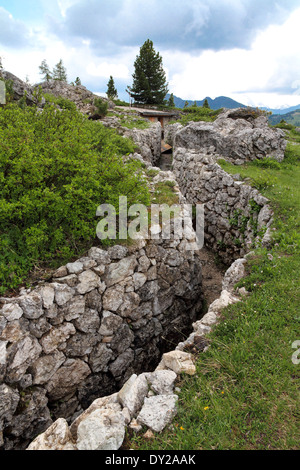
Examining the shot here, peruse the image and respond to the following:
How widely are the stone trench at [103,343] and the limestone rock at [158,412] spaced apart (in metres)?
0.01

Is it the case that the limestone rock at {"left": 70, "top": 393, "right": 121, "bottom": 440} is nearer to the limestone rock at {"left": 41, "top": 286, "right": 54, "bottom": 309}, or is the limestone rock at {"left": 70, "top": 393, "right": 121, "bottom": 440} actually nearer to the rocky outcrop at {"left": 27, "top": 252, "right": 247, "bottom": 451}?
the rocky outcrop at {"left": 27, "top": 252, "right": 247, "bottom": 451}

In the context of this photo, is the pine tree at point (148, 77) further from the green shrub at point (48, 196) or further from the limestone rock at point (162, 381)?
the limestone rock at point (162, 381)

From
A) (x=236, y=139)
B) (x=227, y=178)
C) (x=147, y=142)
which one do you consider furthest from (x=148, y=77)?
(x=227, y=178)

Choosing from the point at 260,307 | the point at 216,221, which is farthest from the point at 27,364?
the point at 216,221

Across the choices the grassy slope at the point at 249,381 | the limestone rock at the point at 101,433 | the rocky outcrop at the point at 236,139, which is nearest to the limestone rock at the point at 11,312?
the limestone rock at the point at 101,433

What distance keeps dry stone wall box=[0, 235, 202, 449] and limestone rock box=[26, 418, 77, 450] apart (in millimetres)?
1446

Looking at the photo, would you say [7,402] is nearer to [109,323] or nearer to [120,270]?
[109,323]

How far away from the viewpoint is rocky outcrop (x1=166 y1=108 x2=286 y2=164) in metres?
15.9

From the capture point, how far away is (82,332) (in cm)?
A: 593

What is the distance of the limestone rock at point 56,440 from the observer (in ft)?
11.4

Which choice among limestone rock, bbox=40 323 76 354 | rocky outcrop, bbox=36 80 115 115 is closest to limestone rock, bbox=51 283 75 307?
limestone rock, bbox=40 323 76 354

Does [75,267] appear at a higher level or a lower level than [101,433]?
higher

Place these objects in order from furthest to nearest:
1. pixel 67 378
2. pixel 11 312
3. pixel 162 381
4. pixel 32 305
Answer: pixel 67 378 → pixel 32 305 → pixel 11 312 → pixel 162 381

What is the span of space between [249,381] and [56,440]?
2.96 meters
